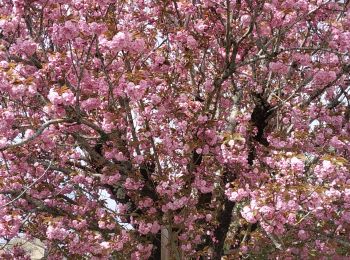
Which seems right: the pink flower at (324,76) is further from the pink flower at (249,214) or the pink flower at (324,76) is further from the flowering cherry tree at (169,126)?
the pink flower at (249,214)

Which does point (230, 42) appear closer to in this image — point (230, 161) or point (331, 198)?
point (230, 161)

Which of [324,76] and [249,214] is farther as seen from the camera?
[324,76]

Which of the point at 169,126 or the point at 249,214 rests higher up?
the point at 169,126

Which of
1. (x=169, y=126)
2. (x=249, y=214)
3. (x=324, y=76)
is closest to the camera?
(x=249, y=214)

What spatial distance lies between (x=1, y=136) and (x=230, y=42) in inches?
136

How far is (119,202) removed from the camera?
865 centimetres

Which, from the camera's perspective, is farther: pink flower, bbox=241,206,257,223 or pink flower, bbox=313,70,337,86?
pink flower, bbox=313,70,337,86

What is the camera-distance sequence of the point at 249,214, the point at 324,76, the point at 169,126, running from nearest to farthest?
1. the point at 249,214
2. the point at 324,76
3. the point at 169,126

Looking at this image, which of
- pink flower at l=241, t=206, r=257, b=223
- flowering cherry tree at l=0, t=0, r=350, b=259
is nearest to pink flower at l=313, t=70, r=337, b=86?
flowering cherry tree at l=0, t=0, r=350, b=259

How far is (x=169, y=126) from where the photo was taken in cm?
754

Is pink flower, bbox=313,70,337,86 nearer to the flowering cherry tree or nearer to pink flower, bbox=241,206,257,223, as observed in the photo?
the flowering cherry tree

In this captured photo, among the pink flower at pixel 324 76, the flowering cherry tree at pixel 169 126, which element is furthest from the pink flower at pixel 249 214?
the pink flower at pixel 324 76

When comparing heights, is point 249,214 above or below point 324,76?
below

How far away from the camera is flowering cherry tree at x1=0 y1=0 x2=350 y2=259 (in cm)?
607
